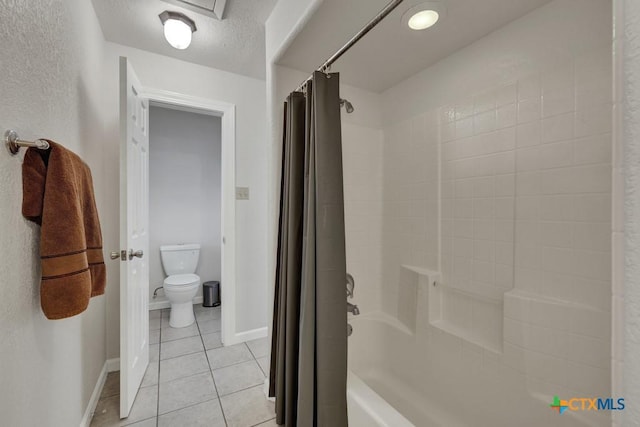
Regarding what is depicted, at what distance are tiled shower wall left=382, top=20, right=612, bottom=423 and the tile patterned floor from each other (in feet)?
4.47

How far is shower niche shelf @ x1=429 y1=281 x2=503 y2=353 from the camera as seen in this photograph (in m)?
1.42

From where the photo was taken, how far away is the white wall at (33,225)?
76 centimetres

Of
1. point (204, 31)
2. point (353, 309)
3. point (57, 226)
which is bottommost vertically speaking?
point (353, 309)

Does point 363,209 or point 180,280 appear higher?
point 363,209

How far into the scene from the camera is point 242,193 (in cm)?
242

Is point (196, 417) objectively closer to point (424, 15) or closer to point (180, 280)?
point (180, 280)

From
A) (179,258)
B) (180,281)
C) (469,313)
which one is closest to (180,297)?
(180,281)

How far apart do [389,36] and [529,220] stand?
127 centimetres

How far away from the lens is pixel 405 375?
178 cm

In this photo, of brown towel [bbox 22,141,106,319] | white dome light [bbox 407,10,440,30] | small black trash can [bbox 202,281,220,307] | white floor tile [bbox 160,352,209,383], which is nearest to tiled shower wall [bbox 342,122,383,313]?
white dome light [bbox 407,10,440,30]

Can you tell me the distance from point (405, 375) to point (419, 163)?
1.49 meters
